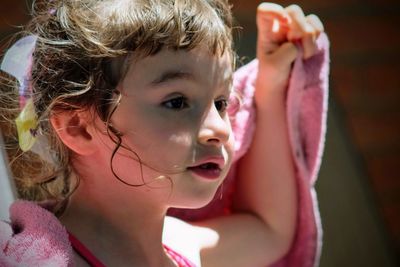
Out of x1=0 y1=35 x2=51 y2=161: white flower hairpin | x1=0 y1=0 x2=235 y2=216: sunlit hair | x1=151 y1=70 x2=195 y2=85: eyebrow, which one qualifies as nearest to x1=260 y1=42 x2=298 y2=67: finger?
x1=0 y1=0 x2=235 y2=216: sunlit hair

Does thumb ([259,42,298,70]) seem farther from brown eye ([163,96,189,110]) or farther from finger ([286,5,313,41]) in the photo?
brown eye ([163,96,189,110])

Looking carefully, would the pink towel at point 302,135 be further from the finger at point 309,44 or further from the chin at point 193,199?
the chin at point 193,199

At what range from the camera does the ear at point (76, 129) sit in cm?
92

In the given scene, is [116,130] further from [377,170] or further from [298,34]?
[377,170]

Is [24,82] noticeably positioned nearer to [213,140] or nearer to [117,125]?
[117,125]

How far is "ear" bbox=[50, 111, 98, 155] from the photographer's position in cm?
92

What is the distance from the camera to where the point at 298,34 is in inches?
43.6

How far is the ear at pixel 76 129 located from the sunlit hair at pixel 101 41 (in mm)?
11

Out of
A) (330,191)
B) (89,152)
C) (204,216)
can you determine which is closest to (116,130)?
(89,152)

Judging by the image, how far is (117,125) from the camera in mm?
905

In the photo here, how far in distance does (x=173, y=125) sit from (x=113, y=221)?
167 mm

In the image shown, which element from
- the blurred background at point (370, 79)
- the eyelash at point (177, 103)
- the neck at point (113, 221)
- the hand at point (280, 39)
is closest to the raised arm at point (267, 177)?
the hand at point (280, 39)

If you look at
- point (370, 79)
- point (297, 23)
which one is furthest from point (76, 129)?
point (370, 79)

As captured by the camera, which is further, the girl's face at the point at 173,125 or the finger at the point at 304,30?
the finger at the point at 304,30
